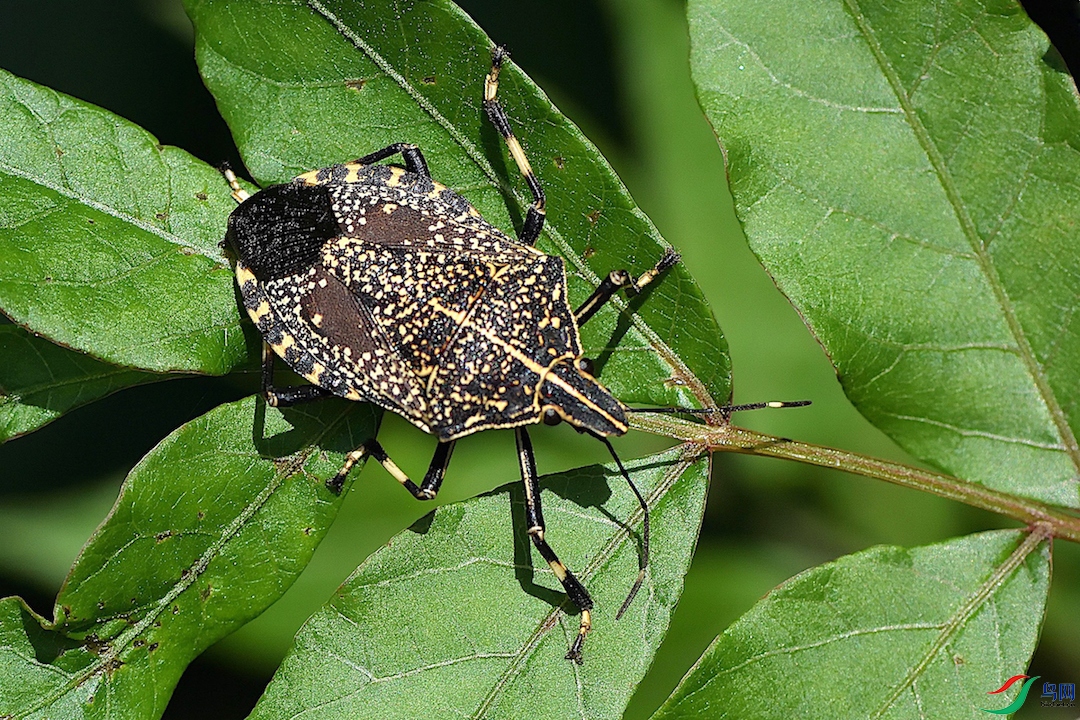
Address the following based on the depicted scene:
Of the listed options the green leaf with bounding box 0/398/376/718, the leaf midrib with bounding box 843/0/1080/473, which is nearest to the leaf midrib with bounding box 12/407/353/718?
the green leaf with bounding box 0/398/376/718

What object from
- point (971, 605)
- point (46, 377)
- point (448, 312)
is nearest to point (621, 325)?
point (448, 312)

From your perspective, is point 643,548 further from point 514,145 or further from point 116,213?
point 116,213

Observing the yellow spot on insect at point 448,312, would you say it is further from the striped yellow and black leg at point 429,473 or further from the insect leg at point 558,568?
the insect leg at point 558,568

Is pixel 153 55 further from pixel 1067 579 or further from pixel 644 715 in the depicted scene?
pixel 1067 579

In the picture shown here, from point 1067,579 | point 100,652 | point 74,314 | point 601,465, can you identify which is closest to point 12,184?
point 74,314

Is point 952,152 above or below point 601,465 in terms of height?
above

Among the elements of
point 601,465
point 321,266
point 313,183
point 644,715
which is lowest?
point 644,715

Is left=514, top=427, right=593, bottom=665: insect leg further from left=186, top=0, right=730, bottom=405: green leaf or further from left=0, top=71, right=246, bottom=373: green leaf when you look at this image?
left=0, top=71, right=246, bottom=373: green leaf
